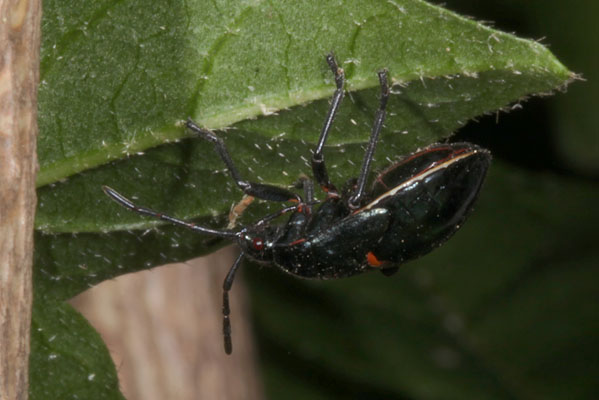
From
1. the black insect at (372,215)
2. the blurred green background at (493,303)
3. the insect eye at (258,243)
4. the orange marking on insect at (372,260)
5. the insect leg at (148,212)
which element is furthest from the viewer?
the blurred green background at (493,303)

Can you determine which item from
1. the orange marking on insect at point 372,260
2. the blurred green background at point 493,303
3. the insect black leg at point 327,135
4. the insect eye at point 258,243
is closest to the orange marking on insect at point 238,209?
the insect eye at point 258,243

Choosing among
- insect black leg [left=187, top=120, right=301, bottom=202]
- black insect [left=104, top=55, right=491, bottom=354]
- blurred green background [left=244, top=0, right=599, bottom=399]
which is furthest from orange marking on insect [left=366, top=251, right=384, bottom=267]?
blurred green background [left=244, top=0, right=599, bottom=399]

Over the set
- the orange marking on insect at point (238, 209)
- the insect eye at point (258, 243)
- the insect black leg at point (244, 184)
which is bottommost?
the insect eye at point (258, 243)

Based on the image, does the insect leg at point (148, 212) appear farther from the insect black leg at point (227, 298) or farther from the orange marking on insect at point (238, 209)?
the insect black leg at point (227, 298)

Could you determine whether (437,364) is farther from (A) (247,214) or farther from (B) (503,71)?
(B) (503,71)

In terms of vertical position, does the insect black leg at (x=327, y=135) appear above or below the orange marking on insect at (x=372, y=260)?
above

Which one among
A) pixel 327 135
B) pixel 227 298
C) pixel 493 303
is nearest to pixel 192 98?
pixel 327 135

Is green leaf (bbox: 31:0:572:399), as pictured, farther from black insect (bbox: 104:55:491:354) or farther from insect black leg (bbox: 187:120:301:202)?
black insect (bbox: 104:55:491:354)

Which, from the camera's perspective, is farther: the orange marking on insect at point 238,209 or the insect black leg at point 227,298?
the insect black leg at point 227,298
